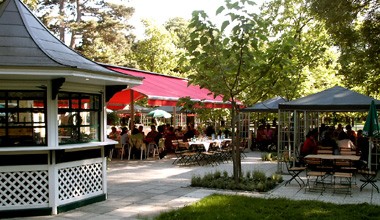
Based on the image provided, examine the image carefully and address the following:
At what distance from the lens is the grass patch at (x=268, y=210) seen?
22.2 ft

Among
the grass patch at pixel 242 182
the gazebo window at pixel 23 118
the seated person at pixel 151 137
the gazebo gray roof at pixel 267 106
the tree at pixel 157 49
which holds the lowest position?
the grass patch at pixel 242 182

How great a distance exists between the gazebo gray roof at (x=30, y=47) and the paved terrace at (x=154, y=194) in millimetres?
2521

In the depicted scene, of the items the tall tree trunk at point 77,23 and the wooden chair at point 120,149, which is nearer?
the wooden chair at point 120,149

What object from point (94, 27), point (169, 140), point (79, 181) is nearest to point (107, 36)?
point (94, 27)

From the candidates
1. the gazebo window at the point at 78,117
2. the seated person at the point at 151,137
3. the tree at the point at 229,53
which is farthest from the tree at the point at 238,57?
the seated person at the point at 151,137

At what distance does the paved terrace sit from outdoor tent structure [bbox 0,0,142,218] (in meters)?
0.46

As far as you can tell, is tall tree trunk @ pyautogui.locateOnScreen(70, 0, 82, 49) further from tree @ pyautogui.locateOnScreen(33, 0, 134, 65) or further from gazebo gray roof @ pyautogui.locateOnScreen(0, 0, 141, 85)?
gazebo gray roof @ pyautogui.locateOnScreen(0, 0, 141, 85)

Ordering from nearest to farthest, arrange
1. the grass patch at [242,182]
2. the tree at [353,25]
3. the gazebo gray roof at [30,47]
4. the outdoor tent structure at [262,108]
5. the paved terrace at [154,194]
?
the gazebo gray roof at [30,47] < the paved terrace at [154,194] < the grass patch at [242,182] < the tree at [353,25] < the outdoor tent structure at [262,108]

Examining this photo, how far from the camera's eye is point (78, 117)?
7629 millimetres

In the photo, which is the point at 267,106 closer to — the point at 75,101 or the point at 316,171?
the point at 316,171

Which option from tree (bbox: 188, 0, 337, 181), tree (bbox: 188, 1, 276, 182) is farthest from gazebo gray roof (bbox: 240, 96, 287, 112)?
tree (bbox: 188, 1, 276, 182)

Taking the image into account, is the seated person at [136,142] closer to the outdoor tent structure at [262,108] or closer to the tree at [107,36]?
the outdoor tent structure at [262,108]

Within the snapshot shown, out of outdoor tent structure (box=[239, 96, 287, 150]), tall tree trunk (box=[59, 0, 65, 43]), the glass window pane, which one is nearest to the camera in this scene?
the glass window pane

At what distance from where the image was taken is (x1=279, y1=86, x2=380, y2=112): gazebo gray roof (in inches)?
444
